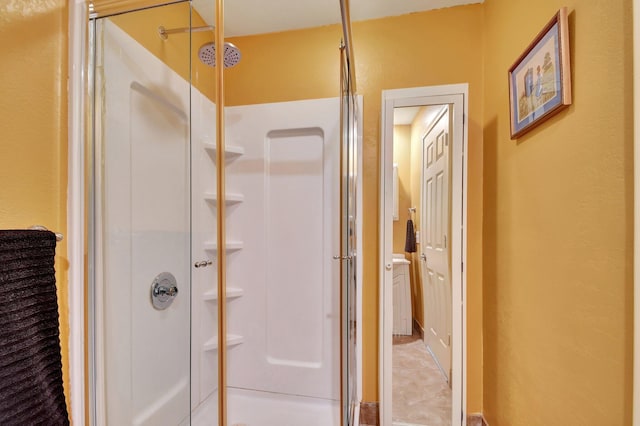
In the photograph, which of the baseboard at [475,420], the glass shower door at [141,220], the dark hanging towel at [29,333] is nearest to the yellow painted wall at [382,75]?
the baseboard at [475,420]

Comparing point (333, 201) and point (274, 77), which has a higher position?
point (274, 77)

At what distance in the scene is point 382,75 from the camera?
5.65 feet

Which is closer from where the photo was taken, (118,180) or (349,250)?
(118,180)

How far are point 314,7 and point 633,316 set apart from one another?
1.81 m

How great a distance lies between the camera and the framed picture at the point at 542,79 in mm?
919

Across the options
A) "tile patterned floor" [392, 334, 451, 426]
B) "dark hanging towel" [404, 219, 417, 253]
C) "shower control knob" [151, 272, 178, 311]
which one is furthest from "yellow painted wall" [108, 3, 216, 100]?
"tile patterned floor" [392, 334, 451, 426]

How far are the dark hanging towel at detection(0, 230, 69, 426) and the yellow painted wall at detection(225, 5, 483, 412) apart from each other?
4.29 feet

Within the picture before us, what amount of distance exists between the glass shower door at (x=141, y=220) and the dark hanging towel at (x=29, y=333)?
17 cm

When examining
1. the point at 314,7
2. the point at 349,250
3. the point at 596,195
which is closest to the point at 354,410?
the point at 349,250

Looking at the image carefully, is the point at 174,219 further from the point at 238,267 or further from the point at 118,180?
the point at 238,267

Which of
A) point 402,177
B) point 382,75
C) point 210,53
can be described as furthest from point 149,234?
point 382,75

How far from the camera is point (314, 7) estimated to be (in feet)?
5.08

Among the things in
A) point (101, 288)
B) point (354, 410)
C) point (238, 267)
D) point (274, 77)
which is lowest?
point (354, 410)

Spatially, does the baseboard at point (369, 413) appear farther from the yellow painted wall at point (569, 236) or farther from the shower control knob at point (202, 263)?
the shower control knob at point (202, 263)
